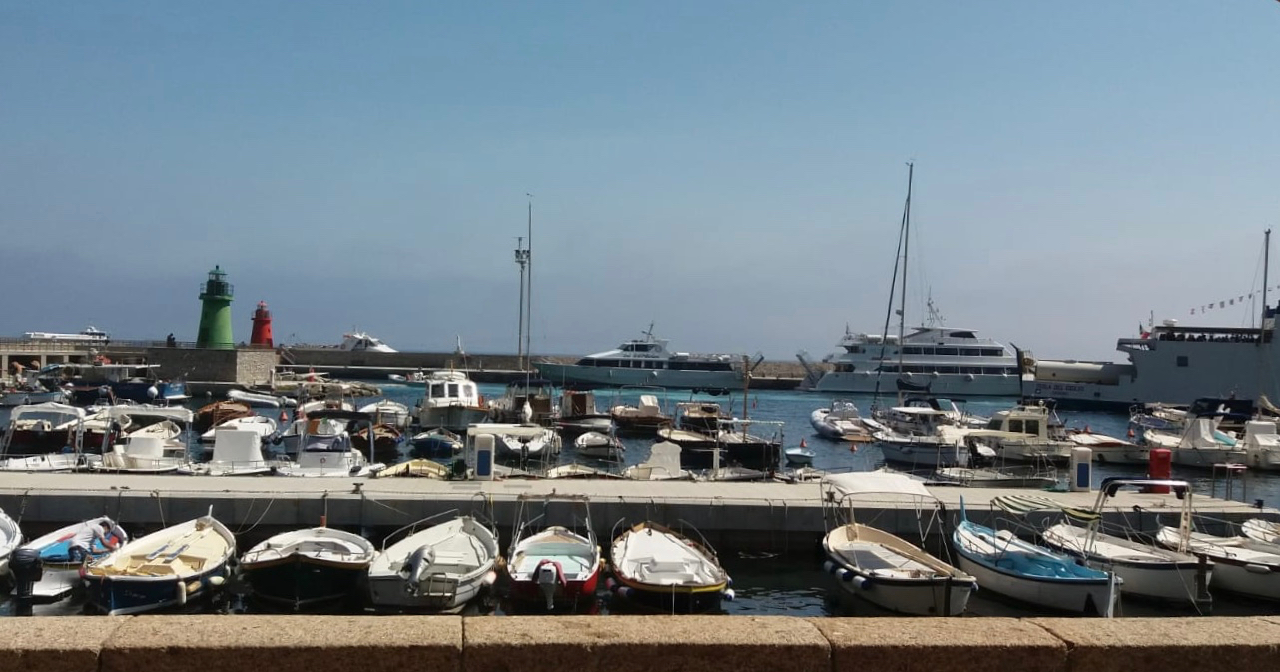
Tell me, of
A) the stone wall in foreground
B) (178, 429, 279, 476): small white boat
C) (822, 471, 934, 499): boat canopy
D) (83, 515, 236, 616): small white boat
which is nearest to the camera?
the stone wall in foreground

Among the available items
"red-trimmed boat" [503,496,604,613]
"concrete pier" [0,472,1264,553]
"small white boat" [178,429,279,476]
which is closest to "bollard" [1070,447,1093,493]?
"concrete pier" [0,472,1264,553]

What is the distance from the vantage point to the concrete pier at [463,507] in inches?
758

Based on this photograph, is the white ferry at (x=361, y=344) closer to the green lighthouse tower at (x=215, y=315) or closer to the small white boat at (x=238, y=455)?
the green lighthouse tower at (x=215, y=315)

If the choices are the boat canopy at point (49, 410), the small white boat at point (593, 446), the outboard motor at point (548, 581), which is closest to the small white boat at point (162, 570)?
the outboard motor at point (548, 581)

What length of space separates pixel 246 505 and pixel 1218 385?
2904 inches

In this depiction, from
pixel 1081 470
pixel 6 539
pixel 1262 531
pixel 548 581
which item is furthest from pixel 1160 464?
pixel 6 539

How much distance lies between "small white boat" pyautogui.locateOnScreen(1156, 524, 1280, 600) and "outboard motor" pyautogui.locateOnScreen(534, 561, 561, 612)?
36.3 ft

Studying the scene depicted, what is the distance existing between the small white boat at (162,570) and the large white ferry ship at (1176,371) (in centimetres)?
6902

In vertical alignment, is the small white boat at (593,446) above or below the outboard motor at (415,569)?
below

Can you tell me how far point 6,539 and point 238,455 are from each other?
923cm

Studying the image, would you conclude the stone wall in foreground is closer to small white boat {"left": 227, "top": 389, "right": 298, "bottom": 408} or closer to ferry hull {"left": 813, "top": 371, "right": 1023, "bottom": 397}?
small white boat {"left": 227, "top": 389, "right": 298, "bottom": 408}

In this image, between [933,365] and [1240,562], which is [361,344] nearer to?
[933,365]

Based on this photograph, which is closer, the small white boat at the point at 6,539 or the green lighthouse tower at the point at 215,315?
the small white boat at the point at 6,539

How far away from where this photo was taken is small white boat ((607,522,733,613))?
15.2 meters
